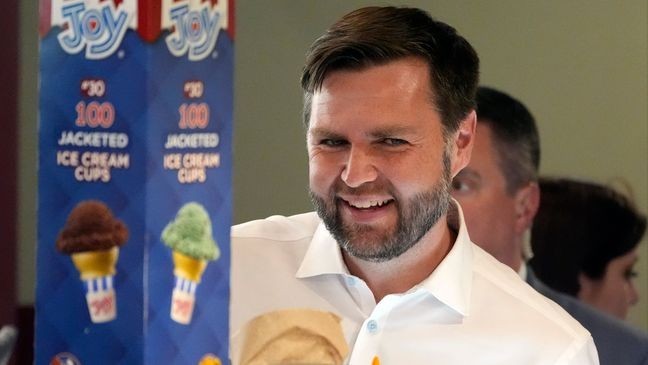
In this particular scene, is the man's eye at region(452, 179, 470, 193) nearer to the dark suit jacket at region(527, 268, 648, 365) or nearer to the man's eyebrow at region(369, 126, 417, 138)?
the dark suit jacket at region(527, 268, 648, 365)

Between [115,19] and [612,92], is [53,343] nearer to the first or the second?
[115,19]

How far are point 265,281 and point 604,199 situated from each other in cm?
102

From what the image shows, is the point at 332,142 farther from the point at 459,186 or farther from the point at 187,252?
the point at 459,186

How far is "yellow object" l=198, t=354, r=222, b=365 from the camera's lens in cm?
105

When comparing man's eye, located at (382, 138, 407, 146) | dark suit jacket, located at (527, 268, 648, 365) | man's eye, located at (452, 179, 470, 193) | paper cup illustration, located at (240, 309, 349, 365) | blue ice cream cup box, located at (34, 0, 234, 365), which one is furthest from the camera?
man's eye, located at (452, 179, 470, 193)

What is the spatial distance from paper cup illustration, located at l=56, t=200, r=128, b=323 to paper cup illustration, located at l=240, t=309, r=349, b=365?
1.38 ft

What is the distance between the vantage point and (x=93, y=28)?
99 centimetres

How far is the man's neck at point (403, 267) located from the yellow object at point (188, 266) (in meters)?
0.62

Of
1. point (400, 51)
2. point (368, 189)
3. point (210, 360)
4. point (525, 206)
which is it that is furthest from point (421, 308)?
point (525, 206)

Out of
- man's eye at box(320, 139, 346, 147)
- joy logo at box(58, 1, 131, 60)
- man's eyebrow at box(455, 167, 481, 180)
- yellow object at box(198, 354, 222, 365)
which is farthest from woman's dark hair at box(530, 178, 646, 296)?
joy logo at box(58, 1, 131, 60)

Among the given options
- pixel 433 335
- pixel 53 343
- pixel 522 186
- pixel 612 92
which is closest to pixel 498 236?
pixel 522 186

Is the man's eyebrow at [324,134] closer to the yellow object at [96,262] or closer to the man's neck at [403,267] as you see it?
the man's neck at [403,267]

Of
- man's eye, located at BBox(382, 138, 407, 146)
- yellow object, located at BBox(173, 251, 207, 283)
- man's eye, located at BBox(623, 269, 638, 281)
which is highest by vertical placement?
man's eye, located at BBox(382, 138, 407, 146)

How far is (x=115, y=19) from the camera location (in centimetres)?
98
